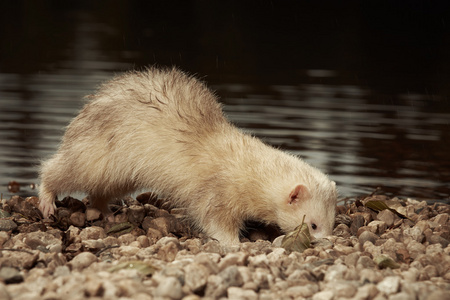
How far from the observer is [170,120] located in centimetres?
638

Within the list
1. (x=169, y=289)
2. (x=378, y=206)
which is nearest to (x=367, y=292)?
(x=169, y=289)

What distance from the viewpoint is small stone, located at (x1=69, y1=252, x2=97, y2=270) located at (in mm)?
4797

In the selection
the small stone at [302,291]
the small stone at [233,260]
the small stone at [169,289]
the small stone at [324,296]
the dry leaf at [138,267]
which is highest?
the small stone at [169,289]

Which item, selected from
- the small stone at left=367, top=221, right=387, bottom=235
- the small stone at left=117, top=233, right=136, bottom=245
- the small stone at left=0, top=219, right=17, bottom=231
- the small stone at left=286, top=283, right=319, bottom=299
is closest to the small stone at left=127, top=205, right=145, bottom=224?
the small stone at left=117, top=233, right=136, bottom=245

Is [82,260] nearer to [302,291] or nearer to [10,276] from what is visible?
[10,276]

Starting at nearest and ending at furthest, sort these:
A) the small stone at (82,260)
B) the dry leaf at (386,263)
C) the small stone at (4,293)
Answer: the small stone at (4,293)
the small stone at (82,260)
the dry leaf at (386,263)

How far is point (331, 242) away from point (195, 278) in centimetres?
179

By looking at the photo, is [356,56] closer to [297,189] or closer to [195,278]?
[297,189]

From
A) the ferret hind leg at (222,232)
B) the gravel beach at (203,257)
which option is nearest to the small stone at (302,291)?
the gravel beach at (203,257)

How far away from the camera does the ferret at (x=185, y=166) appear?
19.9 feet

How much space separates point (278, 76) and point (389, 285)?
444 inches

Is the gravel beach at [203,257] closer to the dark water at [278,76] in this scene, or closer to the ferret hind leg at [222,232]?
the ferret hind leg at [222,232]

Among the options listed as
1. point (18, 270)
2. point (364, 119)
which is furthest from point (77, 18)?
point (18, 270)

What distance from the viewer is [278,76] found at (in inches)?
609
